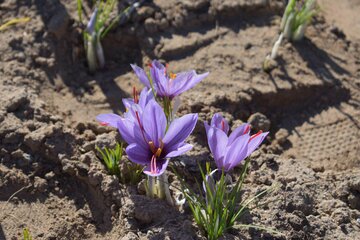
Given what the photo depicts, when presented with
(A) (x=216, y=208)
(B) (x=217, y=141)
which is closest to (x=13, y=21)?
(B) (x=217, y=141)

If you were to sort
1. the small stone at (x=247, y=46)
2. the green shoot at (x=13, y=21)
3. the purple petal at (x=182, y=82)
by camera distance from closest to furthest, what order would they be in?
the purple petal at (x=182, y=82), the green shoot at (x=13, y=21), the small stone at (x=247, y=46)

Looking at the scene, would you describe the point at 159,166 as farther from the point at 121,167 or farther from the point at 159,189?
the point at 121,167

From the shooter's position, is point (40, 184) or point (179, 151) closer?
point (179, 151)

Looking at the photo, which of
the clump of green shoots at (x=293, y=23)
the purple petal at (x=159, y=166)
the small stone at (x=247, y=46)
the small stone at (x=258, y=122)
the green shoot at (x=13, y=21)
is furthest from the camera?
the small stone at (x=247, y=46)

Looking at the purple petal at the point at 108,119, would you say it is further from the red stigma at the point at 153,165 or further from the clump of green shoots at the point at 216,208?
the clump of green shoots at the point at 216,208

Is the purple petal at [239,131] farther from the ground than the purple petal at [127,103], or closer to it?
closer to it

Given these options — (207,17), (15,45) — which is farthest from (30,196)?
(207,17)

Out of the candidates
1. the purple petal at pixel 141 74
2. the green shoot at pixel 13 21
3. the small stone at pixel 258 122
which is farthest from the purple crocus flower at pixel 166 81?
the green shoot at pixel 13 21

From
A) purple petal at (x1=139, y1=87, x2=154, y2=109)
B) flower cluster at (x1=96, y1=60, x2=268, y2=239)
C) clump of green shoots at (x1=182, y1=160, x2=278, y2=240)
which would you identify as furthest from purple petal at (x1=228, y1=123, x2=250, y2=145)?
purple petal at (x1=139, y1=87, x2=154, y2=109)
